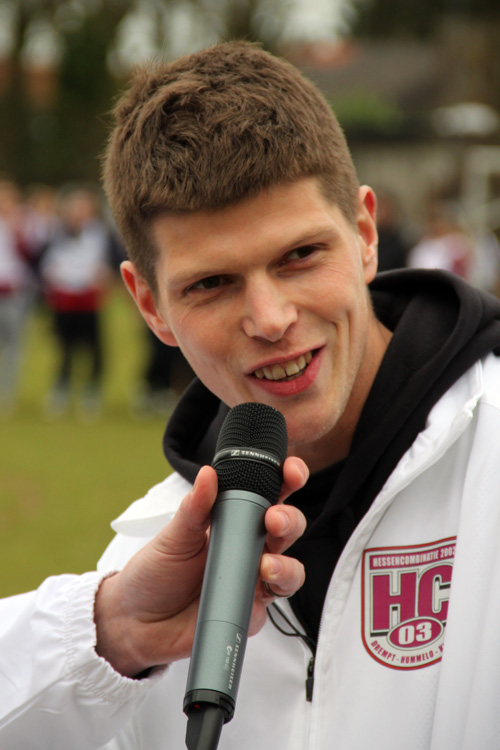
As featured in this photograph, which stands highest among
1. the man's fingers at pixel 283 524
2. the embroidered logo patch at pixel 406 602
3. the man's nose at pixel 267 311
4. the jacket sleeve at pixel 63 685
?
the man's nose at pixel 267 311

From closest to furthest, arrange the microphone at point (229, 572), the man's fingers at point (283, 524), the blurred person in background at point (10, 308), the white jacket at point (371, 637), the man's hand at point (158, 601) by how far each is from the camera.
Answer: the microphone at point (229, 572)
the man's fingers at point (283, 524)
the man's hand at point (158, 601)
the white jacket at point (371, 637)
the blurred person in background at point (10, 308)

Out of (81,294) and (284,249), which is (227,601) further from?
(81,294)

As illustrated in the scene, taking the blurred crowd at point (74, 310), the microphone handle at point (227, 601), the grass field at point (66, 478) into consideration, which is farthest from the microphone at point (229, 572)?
the blurred crowd at point (74, 310)

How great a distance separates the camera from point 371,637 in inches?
96.2

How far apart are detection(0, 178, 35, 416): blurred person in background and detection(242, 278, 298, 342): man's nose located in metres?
10.9

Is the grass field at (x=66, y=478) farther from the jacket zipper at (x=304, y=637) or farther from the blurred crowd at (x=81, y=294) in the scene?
the jacket zipper at (x=304, y=637)

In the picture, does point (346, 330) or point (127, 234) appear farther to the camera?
point (127, 234)

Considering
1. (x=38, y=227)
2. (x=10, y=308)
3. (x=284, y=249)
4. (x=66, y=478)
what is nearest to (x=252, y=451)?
(x=284, y=249)

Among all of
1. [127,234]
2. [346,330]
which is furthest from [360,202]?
[127,234]

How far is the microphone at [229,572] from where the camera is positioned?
168 centimetres

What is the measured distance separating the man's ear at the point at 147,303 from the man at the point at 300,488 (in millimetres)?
206

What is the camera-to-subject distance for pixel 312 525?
2.54 m

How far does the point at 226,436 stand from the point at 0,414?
11.3 m

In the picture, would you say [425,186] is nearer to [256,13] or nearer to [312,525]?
[256,13]
